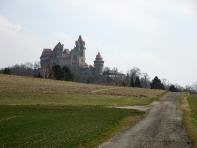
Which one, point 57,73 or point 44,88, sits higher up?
point 57,73

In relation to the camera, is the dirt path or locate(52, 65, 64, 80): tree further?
locate(52, 65, 64, 80): tree

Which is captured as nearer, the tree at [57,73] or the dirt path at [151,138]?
the dirt path at [151,138]

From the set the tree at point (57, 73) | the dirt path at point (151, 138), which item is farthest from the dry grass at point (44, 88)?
the tree at point (57, 73)

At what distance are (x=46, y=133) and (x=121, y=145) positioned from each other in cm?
695

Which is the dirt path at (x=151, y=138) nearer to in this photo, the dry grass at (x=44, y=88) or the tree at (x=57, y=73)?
the dry grass at (x=44, y=88)

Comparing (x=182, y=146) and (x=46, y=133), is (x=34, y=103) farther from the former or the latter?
(x=182, y=146)

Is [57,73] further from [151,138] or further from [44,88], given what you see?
[151,138]

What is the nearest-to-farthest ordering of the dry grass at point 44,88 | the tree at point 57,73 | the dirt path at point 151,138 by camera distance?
the dirt path at point 151,138 < the dry grass at point 44,88 < the tree at point 57,73

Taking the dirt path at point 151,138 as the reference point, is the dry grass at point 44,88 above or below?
above

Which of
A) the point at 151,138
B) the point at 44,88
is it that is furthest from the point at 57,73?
the point at 151,138

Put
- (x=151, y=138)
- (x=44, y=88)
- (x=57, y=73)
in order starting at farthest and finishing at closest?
(x=57, y=73) → (x=44, y=88) → (x=151, y=138)

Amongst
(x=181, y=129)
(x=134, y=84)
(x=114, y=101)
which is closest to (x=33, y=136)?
(x=181, y=129)

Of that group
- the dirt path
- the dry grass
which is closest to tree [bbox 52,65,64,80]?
the dry grass

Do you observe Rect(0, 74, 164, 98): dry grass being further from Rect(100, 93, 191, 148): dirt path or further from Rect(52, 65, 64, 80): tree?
Rect(52, 65, 64, 80): tree
